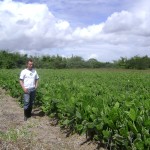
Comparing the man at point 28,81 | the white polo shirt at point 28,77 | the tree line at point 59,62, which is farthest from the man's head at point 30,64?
the tree line at point 59,62

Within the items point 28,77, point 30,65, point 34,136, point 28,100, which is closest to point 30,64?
point 30,65

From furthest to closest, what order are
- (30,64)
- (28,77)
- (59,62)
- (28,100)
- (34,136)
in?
(59,62) → (28,100) → (28,77) → (30,64) → (34,136)

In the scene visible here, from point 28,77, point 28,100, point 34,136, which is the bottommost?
point 34,136

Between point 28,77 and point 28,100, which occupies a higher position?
point 28,77

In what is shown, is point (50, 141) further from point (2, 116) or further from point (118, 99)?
point (2, 116)

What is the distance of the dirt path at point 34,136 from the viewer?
7246 millimetres

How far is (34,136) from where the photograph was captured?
26.9 ft

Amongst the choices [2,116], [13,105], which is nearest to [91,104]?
[2,116]

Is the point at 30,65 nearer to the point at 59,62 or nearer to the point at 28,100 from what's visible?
the point at 28,100

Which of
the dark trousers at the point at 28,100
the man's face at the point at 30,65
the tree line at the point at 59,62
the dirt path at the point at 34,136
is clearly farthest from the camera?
Result: the tree line at the point at 59,62

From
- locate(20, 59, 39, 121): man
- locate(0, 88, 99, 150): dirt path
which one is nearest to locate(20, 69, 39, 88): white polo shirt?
locate(20, 59, 39, 121): man

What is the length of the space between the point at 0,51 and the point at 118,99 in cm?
6086

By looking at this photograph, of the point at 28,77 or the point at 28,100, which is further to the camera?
the point at 28,100

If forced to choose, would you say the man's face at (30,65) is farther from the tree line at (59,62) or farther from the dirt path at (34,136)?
the tree line at (59,62)
